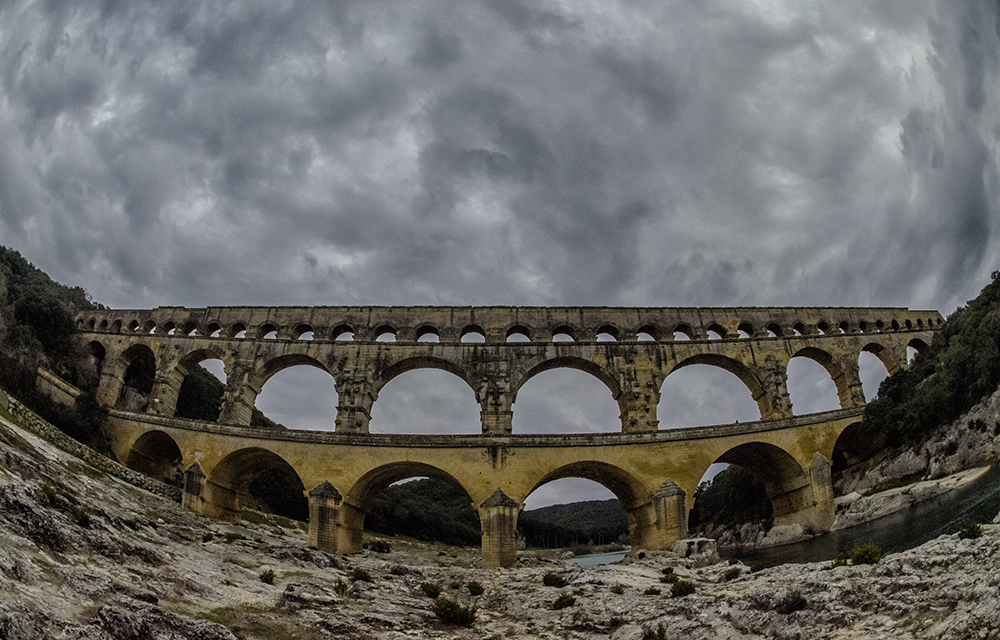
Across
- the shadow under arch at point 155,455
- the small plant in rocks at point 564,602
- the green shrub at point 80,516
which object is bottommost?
the small plant in rocks at point 564,602

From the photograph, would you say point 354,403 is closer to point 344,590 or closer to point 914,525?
point 344,590

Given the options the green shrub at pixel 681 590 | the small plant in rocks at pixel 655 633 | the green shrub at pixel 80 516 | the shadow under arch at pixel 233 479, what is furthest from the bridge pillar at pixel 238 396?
the small plant in rocks at pixel 655 633

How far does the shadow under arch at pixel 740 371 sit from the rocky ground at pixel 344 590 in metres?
15.6

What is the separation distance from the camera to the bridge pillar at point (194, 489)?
25.9 meters

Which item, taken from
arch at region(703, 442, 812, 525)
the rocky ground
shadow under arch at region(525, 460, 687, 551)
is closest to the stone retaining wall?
the rocky ground

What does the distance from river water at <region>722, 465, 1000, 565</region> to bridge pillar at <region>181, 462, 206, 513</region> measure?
23825 mm

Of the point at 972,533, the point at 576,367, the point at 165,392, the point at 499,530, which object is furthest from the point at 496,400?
the point at 972,533

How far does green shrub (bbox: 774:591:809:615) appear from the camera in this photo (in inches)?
448

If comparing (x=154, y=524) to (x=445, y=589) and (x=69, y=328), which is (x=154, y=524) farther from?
(x=69, y=328)

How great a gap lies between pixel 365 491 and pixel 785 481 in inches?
806

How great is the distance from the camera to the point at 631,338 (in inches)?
1406

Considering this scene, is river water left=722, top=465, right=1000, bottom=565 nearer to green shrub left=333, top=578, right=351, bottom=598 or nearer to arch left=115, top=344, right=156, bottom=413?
green shrub left=333, top=578, right=351, bottom=598

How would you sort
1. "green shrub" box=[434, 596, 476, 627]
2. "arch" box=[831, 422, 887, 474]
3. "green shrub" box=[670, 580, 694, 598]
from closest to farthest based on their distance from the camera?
"green shrub" box=[434, 596, 476, 627]
"green shrub" box=[670, 580, 694, 598]
"arch" box=[831, 422, 887, 474]

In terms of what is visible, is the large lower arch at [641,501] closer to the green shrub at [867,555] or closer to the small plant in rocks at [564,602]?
the small plant in rocks at [564,602]
